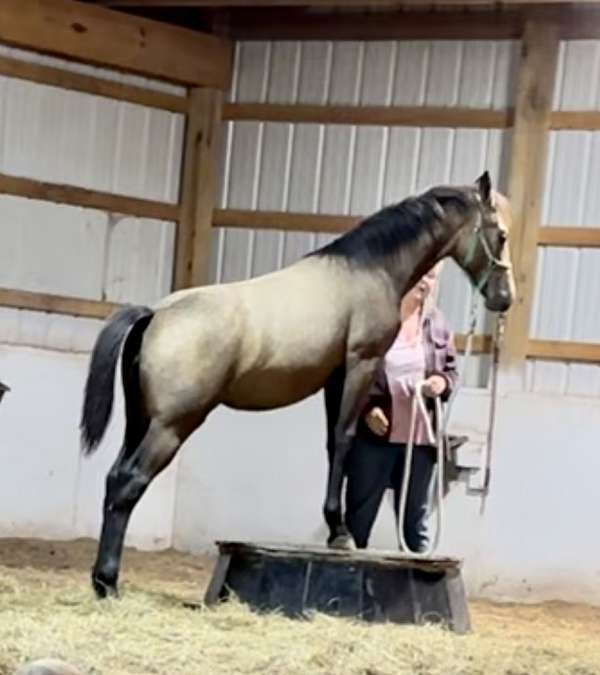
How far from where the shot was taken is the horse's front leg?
18.5 feet

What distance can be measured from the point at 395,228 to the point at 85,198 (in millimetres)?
2958

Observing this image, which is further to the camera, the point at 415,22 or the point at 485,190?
the point at 415,22

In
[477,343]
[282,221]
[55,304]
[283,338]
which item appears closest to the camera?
[283,338]

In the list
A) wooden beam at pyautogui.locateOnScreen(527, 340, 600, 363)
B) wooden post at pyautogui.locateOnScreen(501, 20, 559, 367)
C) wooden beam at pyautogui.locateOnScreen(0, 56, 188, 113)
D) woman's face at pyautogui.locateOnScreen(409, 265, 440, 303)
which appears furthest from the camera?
wooden beam at pyautogui.locateOnScreen(0, 56, 188, 113)

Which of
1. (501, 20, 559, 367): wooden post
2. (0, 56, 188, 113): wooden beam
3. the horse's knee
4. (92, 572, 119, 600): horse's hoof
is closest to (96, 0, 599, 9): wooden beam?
(501, 20, 559, 367): wooden post

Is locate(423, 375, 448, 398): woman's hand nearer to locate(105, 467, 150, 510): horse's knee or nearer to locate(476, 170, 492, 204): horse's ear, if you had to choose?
locate(476, 170, 492, 204): horse's ear

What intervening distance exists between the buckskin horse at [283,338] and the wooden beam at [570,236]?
76.5 inches

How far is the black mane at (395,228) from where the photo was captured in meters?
5.71

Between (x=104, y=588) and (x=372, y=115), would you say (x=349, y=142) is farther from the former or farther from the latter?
(x=104, y=588)

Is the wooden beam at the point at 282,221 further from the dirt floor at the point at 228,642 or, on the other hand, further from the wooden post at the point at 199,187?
the dirt floor at the point at 228,642

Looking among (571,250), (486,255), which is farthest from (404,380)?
(571,250)

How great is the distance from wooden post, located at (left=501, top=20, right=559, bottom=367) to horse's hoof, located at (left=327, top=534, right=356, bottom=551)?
2.40m

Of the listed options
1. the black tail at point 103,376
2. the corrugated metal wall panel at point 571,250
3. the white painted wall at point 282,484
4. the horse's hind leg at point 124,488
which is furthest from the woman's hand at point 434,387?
the corrugated metal wall panel at point 571,250

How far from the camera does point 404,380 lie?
19.4 ft
